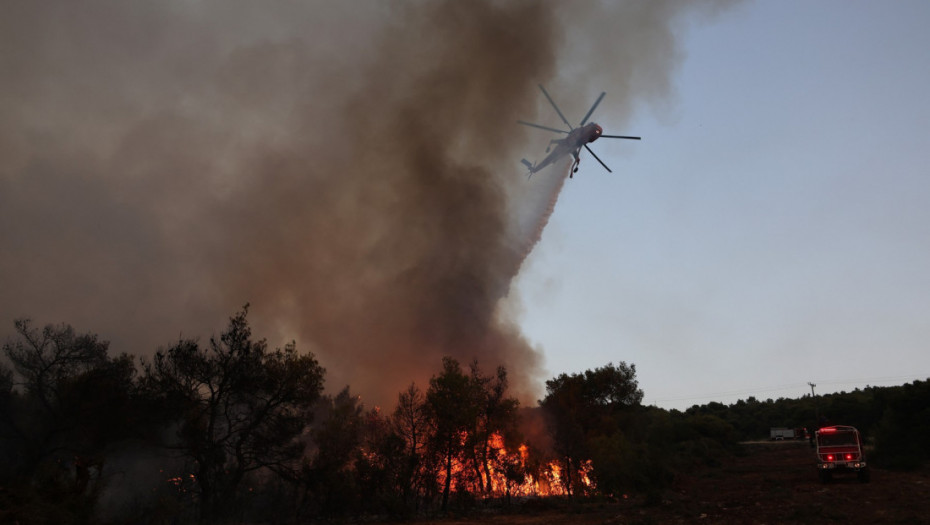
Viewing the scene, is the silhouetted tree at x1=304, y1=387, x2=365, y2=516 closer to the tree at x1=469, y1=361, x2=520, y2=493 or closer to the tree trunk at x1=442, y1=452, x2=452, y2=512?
Result: the tree trunk at x1=442, y1=452, x2=452, y2=512

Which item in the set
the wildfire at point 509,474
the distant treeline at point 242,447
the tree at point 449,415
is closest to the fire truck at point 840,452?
the distant treeline at point 242,447

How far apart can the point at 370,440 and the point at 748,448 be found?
3392 inches

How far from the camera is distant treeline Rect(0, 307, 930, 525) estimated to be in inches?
1265

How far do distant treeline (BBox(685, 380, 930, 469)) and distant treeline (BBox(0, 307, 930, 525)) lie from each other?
397cm

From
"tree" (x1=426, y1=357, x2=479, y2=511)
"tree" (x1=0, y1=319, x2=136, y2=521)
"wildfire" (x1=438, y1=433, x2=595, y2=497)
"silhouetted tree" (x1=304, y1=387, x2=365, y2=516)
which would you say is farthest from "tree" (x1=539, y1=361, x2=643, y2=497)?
"tree" (x1=0, y1=319, x2=136, y2=521)

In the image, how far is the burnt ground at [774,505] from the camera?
89.6 feet

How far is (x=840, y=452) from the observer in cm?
4091

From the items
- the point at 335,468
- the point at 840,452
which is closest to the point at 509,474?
the point at 335,468

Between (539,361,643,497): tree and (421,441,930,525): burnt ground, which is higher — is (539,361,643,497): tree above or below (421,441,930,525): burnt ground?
above

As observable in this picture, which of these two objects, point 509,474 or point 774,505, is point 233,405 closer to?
point 509,474

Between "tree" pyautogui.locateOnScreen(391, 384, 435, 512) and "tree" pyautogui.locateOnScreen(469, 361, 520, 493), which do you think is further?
"tree" pyautogui.locateOnScreen(469, 361, 520, 493)

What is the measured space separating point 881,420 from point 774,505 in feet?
163

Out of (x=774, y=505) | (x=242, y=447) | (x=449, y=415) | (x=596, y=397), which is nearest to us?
(x=774, y=505)

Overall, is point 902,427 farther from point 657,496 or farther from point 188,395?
point 188,395
